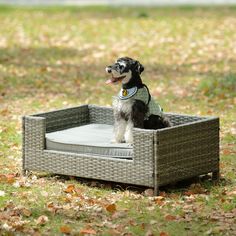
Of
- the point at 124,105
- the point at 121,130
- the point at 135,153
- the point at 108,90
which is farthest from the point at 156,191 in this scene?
the point at 108,90

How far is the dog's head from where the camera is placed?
8641mm

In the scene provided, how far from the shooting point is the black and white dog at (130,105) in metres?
8.66

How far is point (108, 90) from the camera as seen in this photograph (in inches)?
575

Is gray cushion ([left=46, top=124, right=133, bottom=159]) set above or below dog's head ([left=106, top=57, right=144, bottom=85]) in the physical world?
below

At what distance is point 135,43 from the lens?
19.4 m

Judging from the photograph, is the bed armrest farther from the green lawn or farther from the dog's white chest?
the dog's white chest

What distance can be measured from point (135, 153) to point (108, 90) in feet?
20.7

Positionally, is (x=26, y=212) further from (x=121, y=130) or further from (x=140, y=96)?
(x=140, y=96)

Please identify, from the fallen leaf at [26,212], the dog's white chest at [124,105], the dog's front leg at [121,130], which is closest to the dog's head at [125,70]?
the dog's white chest at [124,105]

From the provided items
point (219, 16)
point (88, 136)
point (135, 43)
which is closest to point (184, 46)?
point (135, 43)

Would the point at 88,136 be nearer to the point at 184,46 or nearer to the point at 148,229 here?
the point at 148,229

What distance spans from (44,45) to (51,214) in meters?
11.9

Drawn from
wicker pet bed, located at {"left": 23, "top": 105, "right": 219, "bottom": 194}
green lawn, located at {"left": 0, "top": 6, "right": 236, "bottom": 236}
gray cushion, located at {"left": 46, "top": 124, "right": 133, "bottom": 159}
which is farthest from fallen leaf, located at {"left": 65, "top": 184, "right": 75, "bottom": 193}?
gray cushion, located at {"left": 46, "top": 124, "right": 133, "bottom": 159}

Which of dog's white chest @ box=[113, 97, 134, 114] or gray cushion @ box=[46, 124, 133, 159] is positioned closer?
gray cushion @ box=[46, 124, 133, 159]
